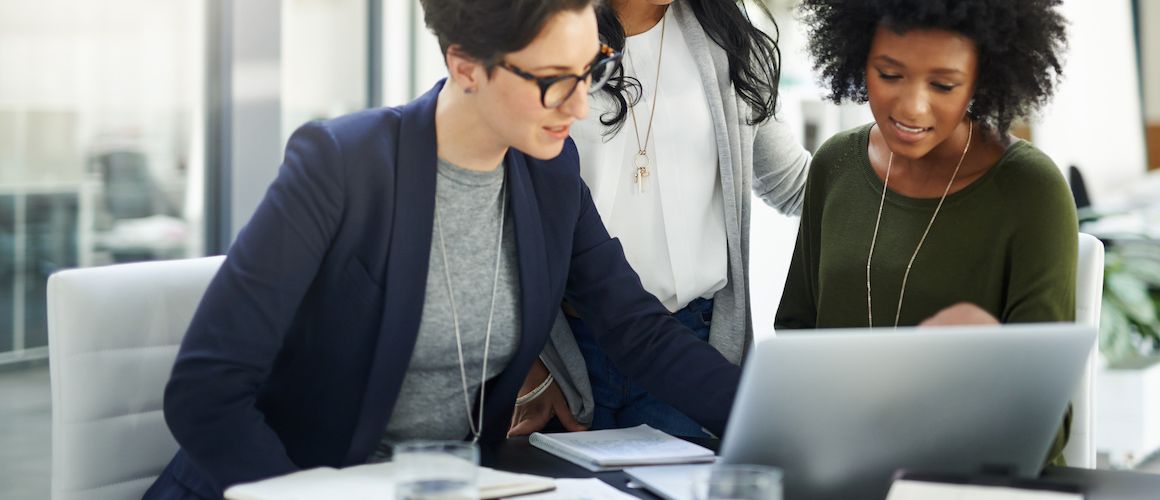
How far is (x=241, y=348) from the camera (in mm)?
1423

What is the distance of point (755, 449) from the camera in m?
1.19

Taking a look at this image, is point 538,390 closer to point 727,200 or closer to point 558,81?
point 727,200

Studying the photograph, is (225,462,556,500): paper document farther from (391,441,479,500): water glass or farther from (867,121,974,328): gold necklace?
(867,121,974,328): gold necklace

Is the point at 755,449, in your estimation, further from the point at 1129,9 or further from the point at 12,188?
the point at 1129,9

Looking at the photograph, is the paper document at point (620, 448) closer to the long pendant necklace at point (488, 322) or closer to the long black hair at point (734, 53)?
the long pendant necklace at point (488, 322)

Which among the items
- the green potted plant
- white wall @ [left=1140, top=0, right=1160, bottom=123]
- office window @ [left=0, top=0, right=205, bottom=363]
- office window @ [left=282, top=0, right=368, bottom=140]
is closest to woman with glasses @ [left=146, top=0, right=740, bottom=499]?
office window @ [left=0, top=0, right=205, bottom=363]

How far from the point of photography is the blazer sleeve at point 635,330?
170 cm

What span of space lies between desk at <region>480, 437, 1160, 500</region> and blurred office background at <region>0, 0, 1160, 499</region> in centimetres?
58

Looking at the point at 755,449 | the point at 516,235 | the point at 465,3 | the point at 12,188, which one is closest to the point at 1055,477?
the point at 755,449

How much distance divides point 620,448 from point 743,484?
0.48m

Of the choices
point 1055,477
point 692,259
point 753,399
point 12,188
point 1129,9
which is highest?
point 1129,9

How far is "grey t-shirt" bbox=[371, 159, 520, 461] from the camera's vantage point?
164 centimetres

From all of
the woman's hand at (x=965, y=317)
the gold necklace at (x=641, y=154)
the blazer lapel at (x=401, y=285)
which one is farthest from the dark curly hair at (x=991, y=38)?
the blazer lapel at (x=401, y=285)

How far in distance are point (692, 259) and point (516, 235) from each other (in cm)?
44
